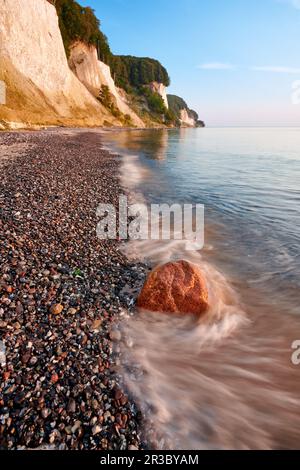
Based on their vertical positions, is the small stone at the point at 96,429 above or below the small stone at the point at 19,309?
below

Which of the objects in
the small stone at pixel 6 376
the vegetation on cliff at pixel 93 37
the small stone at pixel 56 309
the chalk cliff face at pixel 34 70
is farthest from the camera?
the vegetation on cliff at pixel 93 37

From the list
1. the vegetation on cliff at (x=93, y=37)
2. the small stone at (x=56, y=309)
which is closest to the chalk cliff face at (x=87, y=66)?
the vegetation on cliff at (x=93, y=37)

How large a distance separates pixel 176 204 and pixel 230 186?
603 centimetres

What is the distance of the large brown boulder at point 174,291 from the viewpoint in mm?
5062

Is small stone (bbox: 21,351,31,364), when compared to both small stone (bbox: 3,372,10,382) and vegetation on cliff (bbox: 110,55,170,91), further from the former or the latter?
vegetation on cliff (bbox: 110,55,170,91)

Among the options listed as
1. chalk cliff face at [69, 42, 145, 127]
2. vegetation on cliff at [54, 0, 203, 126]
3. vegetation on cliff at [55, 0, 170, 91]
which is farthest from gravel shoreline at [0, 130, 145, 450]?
vegetation on cliff at [55, 0, 170, 91]

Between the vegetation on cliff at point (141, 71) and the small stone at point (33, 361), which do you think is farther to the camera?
the vegetation on cliff at point (141, 71)

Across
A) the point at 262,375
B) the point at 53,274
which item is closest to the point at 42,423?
the point at 53,274

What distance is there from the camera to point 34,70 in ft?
141

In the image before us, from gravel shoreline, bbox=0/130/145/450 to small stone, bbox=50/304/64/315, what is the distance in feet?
0.05

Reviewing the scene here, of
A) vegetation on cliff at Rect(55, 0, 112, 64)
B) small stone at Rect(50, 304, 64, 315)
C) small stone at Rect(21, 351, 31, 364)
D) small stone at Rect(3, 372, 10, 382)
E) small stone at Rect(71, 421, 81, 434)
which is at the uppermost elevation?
vegetation on cliff at Rect(55, 0, 112, 64)

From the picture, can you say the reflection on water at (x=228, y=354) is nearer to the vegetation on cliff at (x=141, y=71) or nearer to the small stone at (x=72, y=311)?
the small stone at (x=72, y=311)

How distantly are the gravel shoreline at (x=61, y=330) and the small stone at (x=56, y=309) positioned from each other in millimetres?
15

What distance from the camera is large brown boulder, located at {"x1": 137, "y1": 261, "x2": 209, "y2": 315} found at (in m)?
5.06
